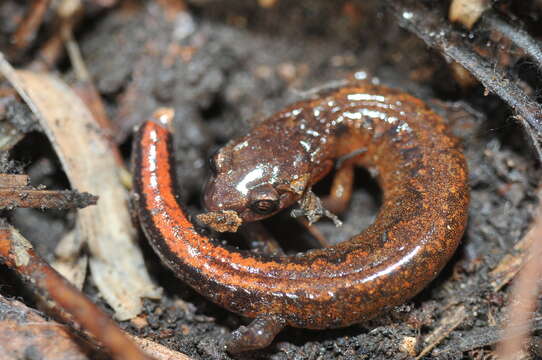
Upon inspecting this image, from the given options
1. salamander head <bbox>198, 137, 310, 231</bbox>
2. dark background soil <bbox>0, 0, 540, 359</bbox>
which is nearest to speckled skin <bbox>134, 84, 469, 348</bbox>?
salamander head <bbox>198, 137, 310, 231</bbox>

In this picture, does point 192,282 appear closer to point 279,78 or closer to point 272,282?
point 272,282

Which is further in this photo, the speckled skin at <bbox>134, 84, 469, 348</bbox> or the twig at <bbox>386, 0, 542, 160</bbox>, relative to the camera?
the twig at <bbox>386, 0, 542, 160</bbox>

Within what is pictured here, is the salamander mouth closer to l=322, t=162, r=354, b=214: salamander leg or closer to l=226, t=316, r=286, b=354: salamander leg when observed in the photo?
l=226, t=316, r=286, b=354: salamander leg

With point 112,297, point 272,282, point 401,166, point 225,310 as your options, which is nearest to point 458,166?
point 401,166

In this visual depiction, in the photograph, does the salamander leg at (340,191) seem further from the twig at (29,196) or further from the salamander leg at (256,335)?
the twig at (29,196)

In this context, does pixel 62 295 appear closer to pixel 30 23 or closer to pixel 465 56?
pixel 30 23

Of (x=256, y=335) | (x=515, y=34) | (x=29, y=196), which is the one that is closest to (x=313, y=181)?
(x=256, y=335)

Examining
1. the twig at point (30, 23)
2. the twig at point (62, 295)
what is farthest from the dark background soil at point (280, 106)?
the twig at point (62, 295)
